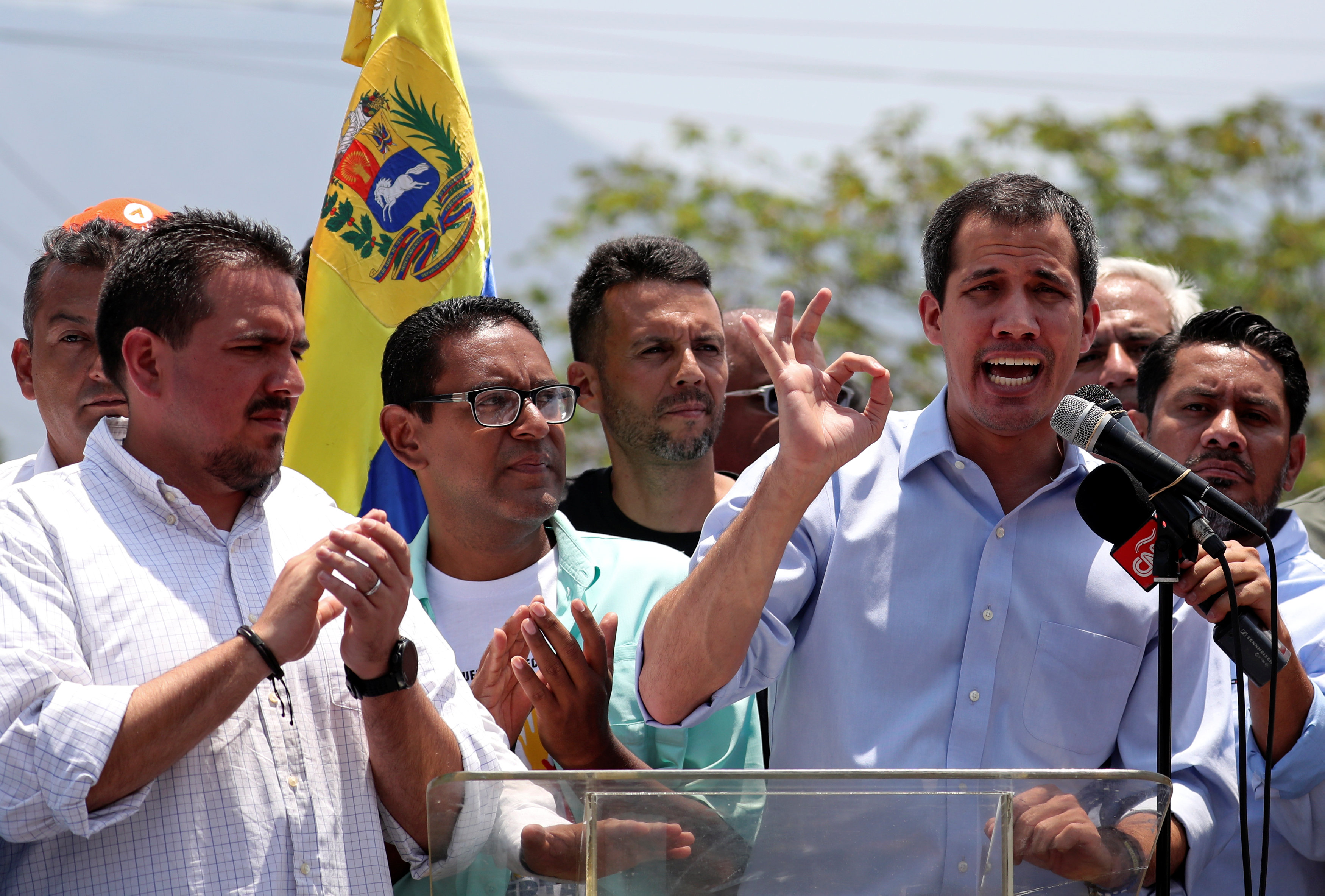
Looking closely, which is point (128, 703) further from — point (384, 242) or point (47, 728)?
point (384, 242)

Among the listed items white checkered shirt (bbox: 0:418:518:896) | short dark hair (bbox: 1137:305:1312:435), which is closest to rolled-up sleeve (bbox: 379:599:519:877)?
white checkered shirt (bbox: 0:418:518:896)

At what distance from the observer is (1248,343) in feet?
12.4

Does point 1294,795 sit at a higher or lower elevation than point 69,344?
lower

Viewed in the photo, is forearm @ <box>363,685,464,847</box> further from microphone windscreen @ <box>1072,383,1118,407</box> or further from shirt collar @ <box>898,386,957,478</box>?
microphone windscreen @ <box>1072,383,1118,407</box>

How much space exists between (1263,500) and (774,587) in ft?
5.28

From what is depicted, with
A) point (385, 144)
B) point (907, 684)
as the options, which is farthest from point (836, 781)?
point (385, 144)

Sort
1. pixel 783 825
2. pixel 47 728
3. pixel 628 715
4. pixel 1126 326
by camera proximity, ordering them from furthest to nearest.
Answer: pixel 1126 326 < pixel 628 715 < pixel 47 728 < pixel 783 825

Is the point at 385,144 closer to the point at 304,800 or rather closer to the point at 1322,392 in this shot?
the point at 304,800

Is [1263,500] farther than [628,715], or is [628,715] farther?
[1263,500]

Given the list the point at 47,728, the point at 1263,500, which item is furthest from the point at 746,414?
the point at 47,728

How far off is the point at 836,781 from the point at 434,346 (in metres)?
2.27

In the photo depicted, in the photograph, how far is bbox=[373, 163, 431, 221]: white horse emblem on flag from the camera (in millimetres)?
4367

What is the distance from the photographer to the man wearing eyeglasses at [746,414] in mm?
5137

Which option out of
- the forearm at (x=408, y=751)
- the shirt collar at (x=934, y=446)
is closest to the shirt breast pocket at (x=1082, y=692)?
the shirt collar at (x=934, y=446)
